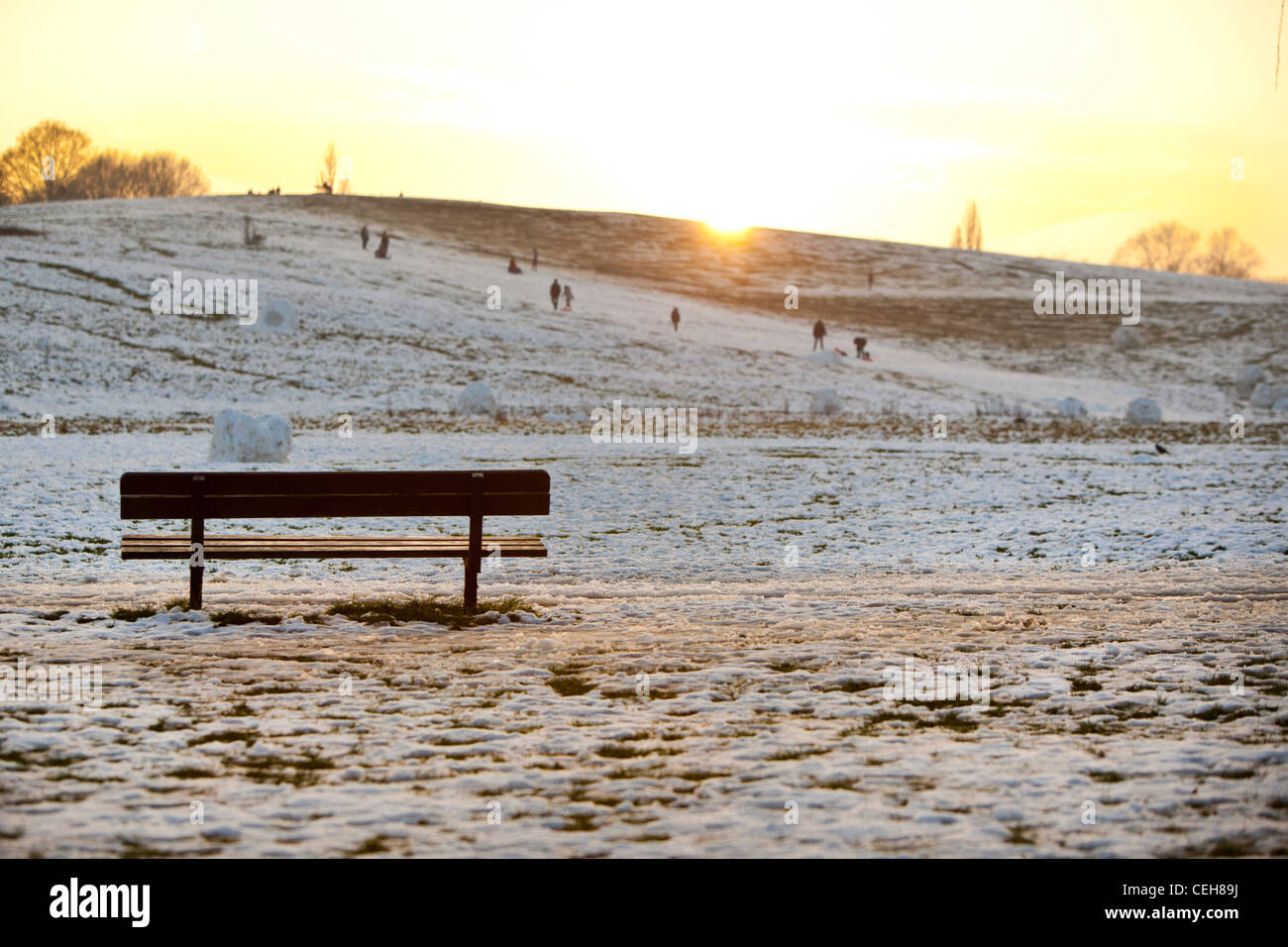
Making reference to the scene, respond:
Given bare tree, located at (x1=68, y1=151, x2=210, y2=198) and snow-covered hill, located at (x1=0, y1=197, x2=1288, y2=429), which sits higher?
bare tree, located at (x1=68, y1=151, x2=210, y2=198)

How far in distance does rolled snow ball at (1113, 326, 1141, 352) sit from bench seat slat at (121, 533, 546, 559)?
6391 centimetres

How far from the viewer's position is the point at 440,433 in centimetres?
2781

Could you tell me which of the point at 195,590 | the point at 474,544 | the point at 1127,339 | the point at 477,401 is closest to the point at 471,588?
the point at 474,544

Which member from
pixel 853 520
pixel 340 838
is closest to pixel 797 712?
pixel 340 838

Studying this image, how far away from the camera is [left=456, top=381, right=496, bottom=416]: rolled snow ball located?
1345 inches

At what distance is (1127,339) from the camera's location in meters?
67.6

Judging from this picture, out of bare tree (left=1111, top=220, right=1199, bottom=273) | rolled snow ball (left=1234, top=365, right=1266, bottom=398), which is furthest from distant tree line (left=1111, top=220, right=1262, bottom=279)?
rolled snow ball (left=1234, top=365, right=1266, bottom=398)

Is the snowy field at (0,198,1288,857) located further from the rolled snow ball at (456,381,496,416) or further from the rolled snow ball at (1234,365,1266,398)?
the rolled snow ball at (1234,365,1266,398)

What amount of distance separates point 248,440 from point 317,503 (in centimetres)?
1357

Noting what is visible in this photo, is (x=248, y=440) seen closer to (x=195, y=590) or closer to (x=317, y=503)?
(x=195, y=590)

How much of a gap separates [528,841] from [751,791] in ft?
3.82

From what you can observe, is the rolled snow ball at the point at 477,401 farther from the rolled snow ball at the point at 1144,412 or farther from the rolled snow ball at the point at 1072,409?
the rolled snow ball at the point at 1144,412

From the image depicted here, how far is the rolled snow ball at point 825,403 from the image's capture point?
37531 millimetres

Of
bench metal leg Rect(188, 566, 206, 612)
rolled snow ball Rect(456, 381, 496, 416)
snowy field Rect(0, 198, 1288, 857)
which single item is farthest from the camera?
rolled snow ball Rect(456, 381, 496, 416)
